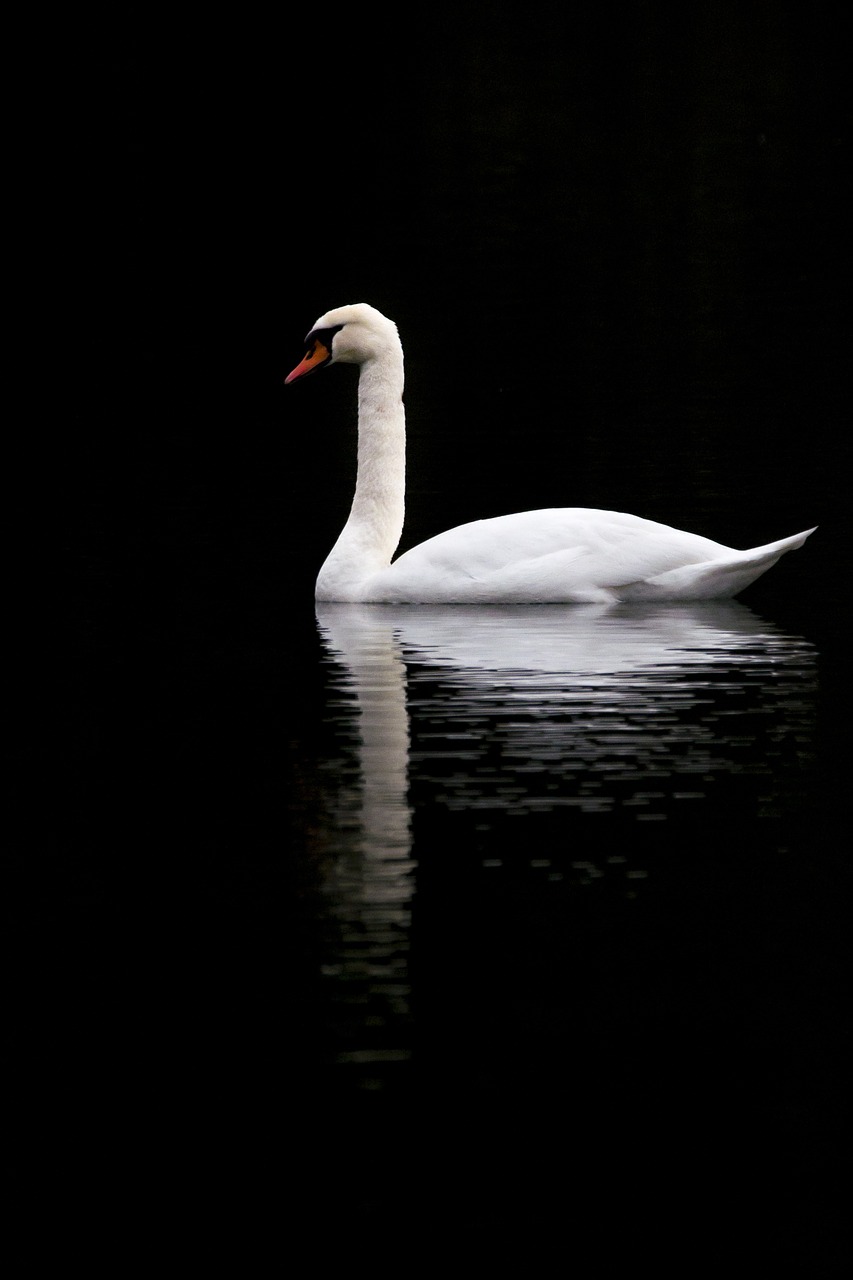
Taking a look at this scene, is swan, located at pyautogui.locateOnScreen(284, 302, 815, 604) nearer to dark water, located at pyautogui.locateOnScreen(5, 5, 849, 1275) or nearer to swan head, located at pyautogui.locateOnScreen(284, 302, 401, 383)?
dark water, located at pyautogui.locateOnScreen(5, 5, 849, 1275)

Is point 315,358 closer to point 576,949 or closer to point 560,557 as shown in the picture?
point 560,557

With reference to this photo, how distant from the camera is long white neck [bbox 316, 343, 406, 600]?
51.3 feet

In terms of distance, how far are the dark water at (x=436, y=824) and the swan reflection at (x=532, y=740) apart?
3 centimetres

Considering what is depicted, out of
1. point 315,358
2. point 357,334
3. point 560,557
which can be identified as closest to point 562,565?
point 560,557

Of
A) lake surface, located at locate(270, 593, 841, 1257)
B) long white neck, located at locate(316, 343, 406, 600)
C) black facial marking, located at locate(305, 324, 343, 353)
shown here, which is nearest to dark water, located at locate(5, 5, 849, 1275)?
lake surface, located at locate(270, 593, 841, 1257)

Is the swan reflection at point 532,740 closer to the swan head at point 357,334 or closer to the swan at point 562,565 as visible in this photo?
the swan at point 562,565

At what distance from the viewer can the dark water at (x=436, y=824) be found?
671cm

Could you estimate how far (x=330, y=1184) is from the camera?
6.57m

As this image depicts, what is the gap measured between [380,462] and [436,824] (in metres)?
6.46

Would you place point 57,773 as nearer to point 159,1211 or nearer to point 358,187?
point 159,1211

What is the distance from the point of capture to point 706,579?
14.6m

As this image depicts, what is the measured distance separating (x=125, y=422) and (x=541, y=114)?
137 ft

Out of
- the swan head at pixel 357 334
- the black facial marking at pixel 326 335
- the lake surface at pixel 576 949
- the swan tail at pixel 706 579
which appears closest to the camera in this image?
the lake surface at pixel 576 949

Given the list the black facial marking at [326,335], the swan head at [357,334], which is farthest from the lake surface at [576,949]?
the black facial marking at [326,335]
